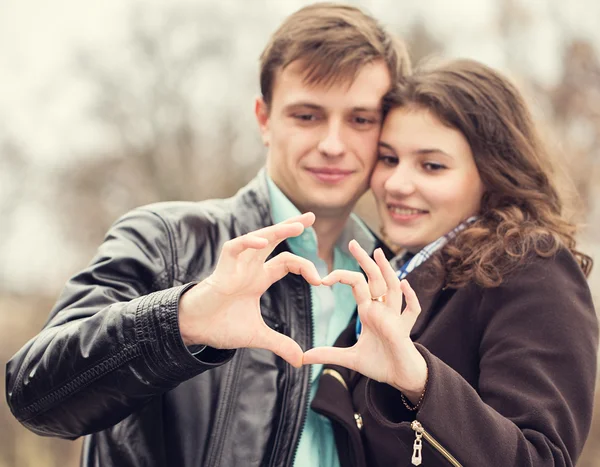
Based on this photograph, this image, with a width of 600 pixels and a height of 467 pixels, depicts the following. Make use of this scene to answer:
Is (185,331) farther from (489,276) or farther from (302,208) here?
(302,208)

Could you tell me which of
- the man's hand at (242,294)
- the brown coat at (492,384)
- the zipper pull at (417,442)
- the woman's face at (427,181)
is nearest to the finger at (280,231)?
the man's hand at (242,294)

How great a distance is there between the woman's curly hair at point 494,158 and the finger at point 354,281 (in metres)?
0.59

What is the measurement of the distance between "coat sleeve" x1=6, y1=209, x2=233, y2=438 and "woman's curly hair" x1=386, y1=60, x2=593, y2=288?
91cm

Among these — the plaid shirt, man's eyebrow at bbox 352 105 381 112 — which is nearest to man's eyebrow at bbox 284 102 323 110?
man's eyebrow at bbox 352 105 381 112

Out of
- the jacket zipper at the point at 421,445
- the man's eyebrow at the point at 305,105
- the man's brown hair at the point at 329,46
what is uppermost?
the man's brown hair at the point at 329,46

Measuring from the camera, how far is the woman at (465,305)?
195cm

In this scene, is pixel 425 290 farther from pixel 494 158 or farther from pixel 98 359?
pixel 98 359

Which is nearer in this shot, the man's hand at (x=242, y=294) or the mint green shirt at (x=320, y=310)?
the man's hand at (x=242, y=294)

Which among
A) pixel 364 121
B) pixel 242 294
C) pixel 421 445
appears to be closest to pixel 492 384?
pixel 421 445

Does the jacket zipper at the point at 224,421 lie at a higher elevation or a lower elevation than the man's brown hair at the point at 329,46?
lower

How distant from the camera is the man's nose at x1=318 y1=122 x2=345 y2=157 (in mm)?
2814

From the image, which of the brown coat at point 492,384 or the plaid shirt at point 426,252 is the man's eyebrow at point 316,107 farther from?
the brown coat at point 492,384

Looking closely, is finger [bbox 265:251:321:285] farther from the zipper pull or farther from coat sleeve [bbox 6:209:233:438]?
the zipper pull

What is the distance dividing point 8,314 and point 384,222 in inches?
257
